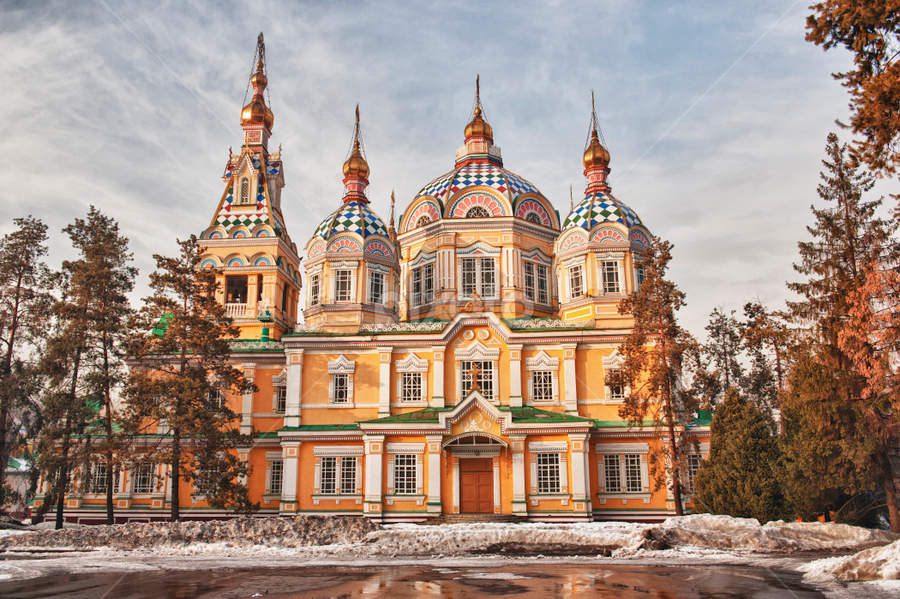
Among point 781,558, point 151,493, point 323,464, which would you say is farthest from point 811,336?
point 151,493

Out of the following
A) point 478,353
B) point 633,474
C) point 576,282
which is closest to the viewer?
point 633,474

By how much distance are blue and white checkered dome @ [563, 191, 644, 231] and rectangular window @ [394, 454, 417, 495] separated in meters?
12.7

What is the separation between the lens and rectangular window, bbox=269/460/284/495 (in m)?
29.3

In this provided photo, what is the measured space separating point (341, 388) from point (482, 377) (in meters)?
5.98

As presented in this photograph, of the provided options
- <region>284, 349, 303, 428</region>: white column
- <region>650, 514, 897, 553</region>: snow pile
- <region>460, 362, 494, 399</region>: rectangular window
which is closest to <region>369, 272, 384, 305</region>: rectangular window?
<region>284, 349, 303, 428</region>: white column

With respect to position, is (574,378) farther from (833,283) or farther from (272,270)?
(272,270)

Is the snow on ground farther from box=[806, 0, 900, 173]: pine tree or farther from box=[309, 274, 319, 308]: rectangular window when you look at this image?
box=[309, 274, 319, 308]: rectangular window

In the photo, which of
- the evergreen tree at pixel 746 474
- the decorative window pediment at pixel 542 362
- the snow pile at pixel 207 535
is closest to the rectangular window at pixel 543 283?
the decorative window pediment at pixel 542 362

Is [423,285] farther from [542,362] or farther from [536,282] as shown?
[542,362]

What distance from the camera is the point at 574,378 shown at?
28.4m

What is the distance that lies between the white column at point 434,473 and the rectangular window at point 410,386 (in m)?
2.36

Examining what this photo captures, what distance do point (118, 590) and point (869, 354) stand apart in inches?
750

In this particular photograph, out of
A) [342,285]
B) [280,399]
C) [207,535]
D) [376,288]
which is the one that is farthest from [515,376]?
[207,535]

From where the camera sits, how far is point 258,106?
3766 centimetres
